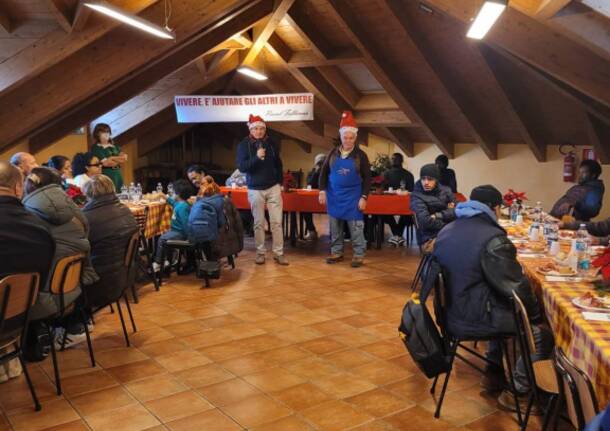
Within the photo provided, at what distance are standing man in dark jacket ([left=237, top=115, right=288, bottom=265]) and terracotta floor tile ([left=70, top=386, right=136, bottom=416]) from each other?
331 cm

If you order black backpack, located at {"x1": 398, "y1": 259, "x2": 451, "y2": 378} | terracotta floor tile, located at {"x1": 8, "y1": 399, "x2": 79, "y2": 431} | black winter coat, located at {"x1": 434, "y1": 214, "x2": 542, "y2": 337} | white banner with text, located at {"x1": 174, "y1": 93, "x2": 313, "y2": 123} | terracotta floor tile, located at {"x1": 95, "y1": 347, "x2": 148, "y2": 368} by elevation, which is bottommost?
terracotta floor tile, located at {"x1": 8, "y1": 399, "x2": 79, "y2": 431}

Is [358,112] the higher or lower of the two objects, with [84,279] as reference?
higher

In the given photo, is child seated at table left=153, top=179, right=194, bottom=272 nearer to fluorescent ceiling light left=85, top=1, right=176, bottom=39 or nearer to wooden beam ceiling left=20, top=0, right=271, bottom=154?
fluorescent ceiling light left=85, top=1, right=176, bottom=39

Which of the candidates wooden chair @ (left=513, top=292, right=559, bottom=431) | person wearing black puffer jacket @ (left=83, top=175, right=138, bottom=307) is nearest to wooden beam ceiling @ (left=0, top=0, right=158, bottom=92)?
person wearing black puffer jacket @ (left=83, top=175, right=138, bottom=307)

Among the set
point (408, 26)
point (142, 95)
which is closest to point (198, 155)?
point (142, 95)

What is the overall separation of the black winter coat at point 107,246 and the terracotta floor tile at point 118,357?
331 millimetres

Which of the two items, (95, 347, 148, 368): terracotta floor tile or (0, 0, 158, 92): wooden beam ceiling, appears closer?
(95, 347, 148, 368): terracotta floor tile

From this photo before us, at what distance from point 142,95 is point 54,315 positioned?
7.15 metres

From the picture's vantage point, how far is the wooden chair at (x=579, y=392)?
191 cm

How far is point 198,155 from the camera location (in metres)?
14.1

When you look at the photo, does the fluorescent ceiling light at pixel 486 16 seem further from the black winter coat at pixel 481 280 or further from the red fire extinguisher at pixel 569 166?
the red fire extinguisher at pixel 569 166

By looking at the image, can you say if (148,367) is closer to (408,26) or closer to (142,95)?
(408,26)

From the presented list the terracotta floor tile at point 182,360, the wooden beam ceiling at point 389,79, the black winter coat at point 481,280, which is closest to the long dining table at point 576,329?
the black winter coat at point 481,280

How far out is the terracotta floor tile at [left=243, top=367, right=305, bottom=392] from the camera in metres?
3.44
